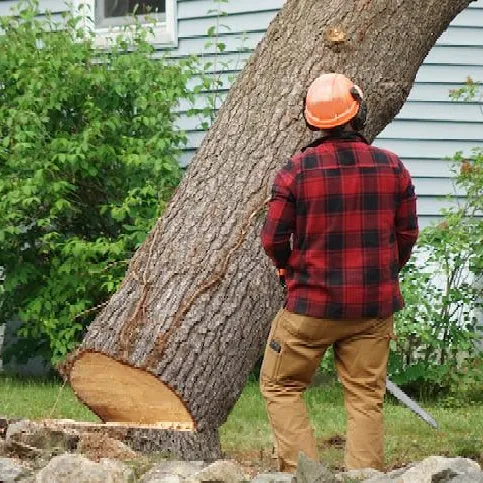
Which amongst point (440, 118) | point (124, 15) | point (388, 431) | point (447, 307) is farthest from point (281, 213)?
point (124, 15)

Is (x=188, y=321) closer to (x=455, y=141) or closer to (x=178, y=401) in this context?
(x=178, y=401)

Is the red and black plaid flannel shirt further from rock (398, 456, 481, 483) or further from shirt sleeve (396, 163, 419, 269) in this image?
rock (398, 456, 481, 483)

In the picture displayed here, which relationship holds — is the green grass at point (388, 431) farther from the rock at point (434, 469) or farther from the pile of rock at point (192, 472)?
the rock at point (434, 469)

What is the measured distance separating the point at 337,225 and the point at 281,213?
0.22 metres

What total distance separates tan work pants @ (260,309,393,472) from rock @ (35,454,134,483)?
3.29 feet

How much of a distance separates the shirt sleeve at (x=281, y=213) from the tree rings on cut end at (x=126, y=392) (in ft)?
3.27

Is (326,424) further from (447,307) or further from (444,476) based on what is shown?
(444,476)

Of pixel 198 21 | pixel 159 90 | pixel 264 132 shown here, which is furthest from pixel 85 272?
pixel 264 132

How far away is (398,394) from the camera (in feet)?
25.3

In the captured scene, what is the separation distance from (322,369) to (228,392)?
3515mm

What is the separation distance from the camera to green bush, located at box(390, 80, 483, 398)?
9.34 metres

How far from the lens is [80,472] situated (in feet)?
15.1

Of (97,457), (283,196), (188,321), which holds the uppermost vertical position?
(283,196)

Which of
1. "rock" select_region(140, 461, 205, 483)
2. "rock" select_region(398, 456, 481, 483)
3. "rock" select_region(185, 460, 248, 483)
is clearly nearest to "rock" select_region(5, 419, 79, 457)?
"rock" select_region(140, 461, 205, 483)
